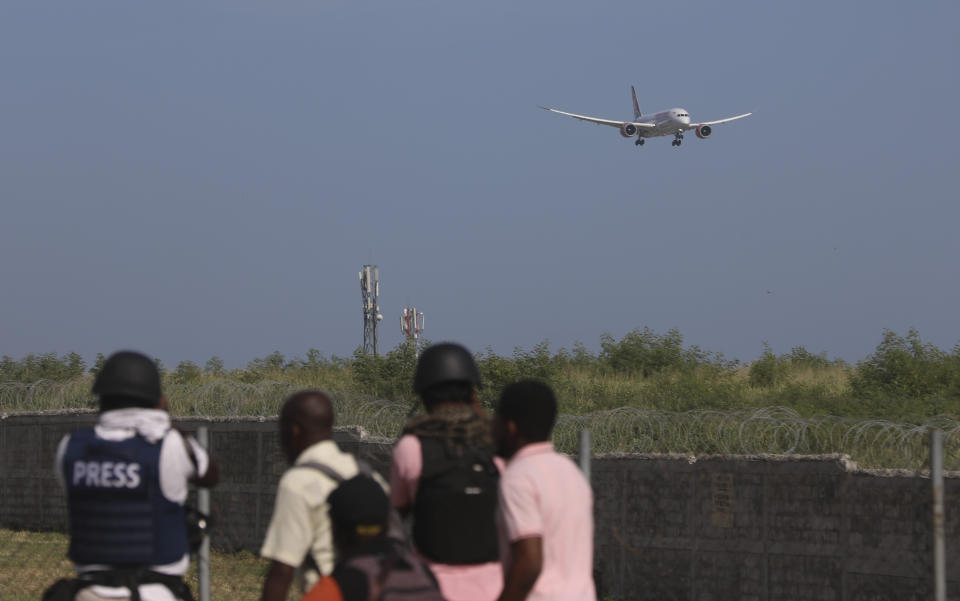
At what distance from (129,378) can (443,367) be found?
45.7 inches

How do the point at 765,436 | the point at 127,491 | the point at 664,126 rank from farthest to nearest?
1. the point at 664,126
2. the point at 765,436
3. the point at 127,491

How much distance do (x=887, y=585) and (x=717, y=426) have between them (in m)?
2.67

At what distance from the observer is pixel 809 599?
11266 mm

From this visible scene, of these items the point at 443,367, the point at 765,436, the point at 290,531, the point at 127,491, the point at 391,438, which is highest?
the point at 443,367

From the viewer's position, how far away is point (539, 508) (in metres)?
4.08

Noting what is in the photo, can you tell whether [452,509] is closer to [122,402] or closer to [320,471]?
[320,471]

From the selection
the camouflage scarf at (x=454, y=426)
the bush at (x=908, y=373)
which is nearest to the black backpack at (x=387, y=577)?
the camouflage scarf at (x=454, y=426)

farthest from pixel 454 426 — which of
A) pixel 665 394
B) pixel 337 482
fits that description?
pixel 665 394

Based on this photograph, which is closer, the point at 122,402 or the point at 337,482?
the point at 337,482

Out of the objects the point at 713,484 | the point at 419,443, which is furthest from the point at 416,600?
the point at 713,484

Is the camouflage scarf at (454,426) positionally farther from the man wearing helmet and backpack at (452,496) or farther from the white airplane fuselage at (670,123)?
the white airplane fuselage at (670,123)

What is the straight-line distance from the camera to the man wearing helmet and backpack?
4.47 metres

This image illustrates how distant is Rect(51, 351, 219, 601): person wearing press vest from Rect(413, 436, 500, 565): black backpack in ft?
2.70

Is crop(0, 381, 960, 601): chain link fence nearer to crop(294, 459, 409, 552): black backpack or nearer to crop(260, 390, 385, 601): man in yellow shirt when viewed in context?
crop(294, 459, 409, 552): black backpack
